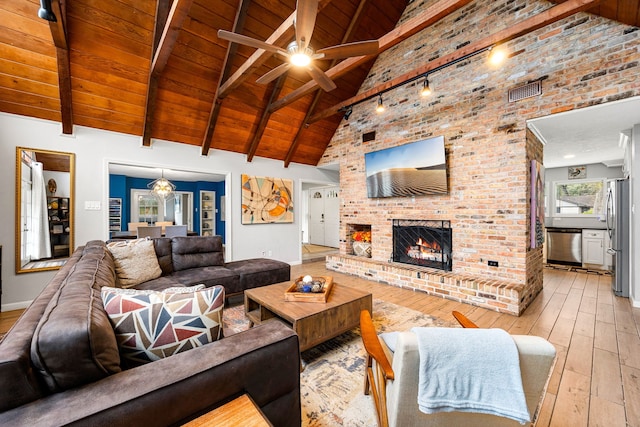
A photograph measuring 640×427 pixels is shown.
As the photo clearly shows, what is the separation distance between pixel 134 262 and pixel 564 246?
752cm

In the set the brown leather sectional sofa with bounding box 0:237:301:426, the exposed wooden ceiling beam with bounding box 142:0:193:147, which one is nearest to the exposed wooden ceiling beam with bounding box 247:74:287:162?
the exposed wooden ceiling beam with bounding box 142:0:193:147

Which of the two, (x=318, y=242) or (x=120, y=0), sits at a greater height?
(x=120, y=0)

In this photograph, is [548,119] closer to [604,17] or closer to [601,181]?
[604,17]

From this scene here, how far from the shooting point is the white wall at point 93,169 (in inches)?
130

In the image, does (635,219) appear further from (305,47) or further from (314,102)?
(314,102)

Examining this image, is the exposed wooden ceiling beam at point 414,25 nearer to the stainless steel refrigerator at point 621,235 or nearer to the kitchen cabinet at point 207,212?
the stainless steel refrigerator at point 621,235

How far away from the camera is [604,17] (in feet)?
8.87

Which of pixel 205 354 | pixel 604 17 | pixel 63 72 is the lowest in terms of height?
pixel 205 354

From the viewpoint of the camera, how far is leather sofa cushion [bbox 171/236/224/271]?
133 inches

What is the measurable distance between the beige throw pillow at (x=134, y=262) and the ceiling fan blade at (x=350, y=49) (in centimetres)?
277

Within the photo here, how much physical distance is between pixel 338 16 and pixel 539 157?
3711 millimetres

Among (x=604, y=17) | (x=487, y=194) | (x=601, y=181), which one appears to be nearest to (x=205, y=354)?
(x=487, y=194)

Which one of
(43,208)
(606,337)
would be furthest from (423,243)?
(43,208)

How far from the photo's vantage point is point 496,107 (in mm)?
3457
